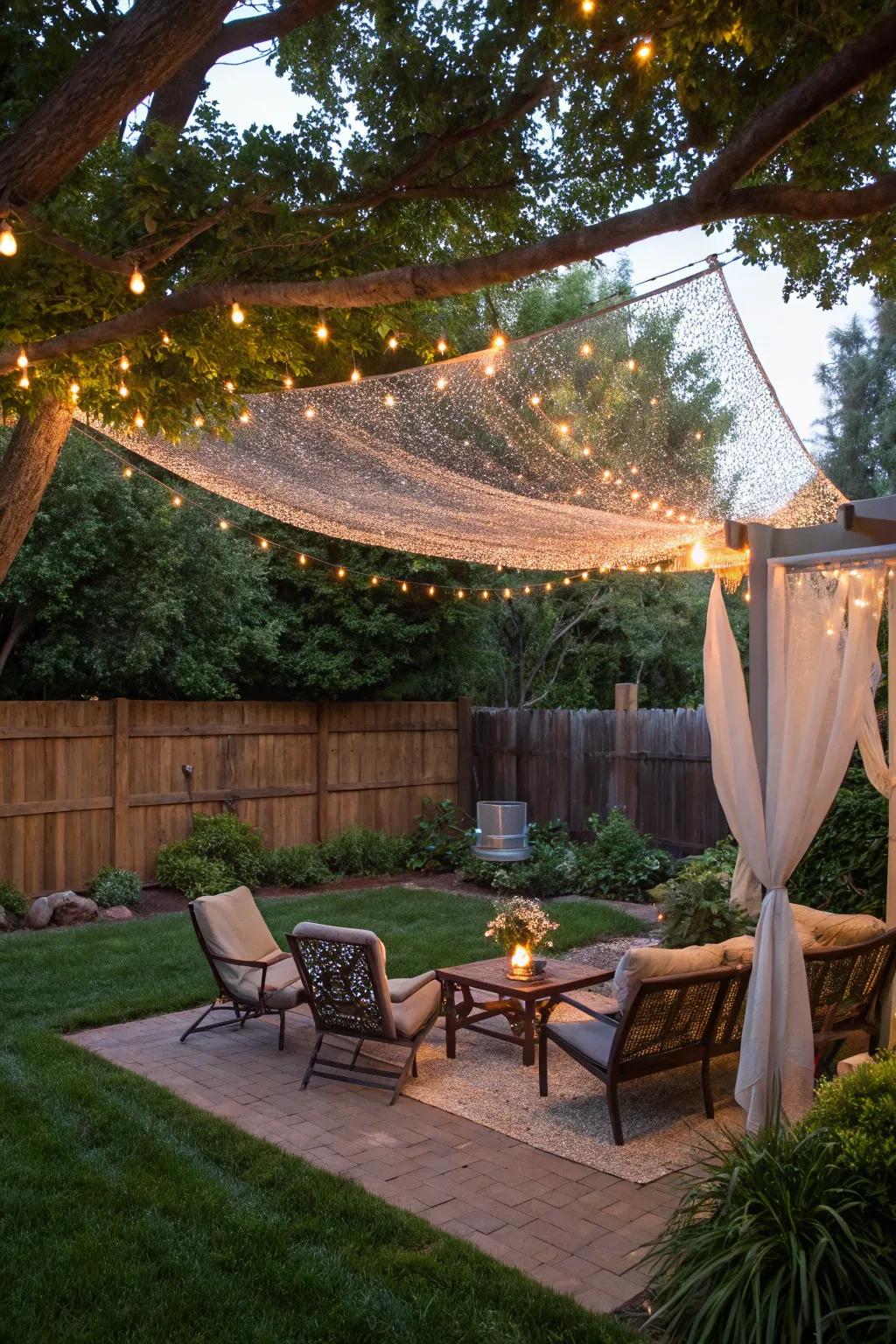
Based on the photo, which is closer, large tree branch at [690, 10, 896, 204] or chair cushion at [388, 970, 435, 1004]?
large tree branch at [690, 10, 896, 204]

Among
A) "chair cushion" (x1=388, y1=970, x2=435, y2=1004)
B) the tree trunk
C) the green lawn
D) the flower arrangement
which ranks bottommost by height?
the green lawn

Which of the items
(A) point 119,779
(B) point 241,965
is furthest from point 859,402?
(B) point 241,965

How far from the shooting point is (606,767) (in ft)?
36.3

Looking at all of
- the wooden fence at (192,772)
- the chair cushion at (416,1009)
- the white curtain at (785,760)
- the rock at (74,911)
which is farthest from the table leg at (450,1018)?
the wooden fence at (192,772)

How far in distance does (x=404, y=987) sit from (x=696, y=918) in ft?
5.34

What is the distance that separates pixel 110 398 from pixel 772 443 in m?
3.30

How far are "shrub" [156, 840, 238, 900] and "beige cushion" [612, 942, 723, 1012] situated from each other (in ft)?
19.1

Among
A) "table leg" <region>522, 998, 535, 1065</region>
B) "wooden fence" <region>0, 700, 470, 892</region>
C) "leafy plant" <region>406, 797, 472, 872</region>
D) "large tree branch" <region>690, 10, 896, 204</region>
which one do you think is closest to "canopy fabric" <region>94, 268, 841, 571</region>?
"large tree branch" <region>690, 10, 896, 204</region>

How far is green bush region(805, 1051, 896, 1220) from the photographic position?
8.82 feet

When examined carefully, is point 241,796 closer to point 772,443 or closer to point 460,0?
point 772,443

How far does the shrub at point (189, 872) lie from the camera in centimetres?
961

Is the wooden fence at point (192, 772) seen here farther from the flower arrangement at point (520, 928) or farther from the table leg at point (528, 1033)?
the table leg at point (528, 1033)

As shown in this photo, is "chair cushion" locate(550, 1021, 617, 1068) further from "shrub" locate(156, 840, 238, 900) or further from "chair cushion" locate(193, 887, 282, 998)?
"shrub" locate(156, 840, 238, 900)

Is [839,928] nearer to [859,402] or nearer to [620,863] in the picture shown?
[620,863]
